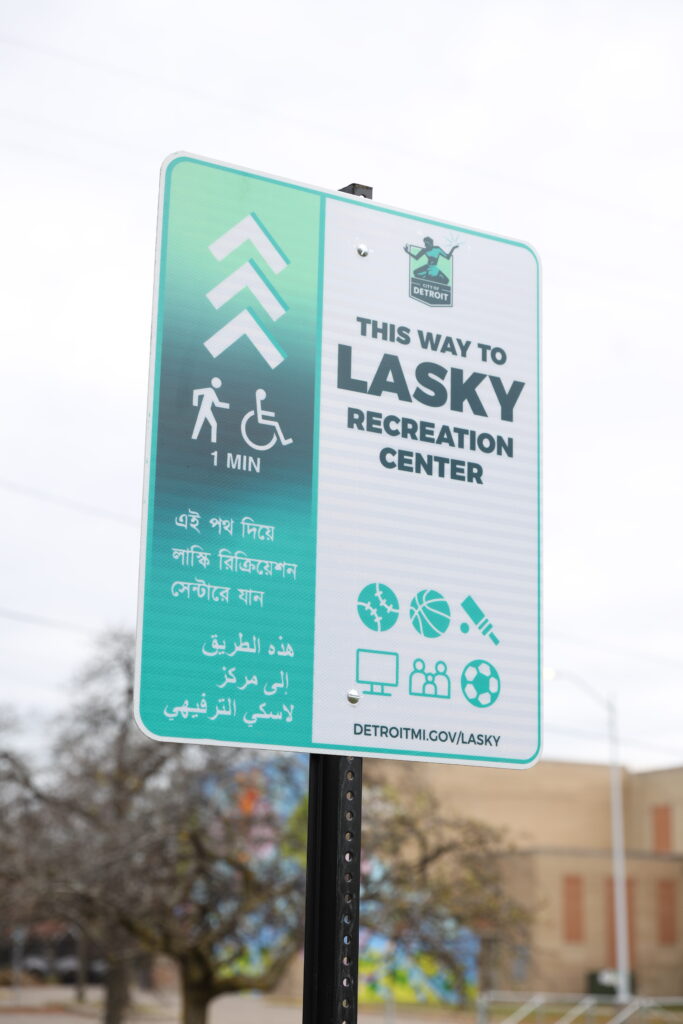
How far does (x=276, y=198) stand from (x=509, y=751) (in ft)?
3.85

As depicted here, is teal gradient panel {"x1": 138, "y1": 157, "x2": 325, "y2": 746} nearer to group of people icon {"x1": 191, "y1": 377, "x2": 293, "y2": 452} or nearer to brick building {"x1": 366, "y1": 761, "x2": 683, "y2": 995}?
group of people icon {"x1": 191, "y1": 377, "x2": 293, "y2": 452}

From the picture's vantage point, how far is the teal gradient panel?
2.51 m

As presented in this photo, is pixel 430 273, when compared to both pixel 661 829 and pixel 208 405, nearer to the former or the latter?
pixel 208 405

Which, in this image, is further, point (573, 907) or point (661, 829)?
point (661, 829)

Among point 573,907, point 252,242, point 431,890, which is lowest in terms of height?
point 573,907

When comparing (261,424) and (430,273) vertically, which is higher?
(430,273)

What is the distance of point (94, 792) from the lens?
21.1 meters

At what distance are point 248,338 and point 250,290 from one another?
10 centimetres

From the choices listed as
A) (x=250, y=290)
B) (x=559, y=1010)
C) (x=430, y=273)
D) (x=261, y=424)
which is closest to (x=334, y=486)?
(x=261, y=424)

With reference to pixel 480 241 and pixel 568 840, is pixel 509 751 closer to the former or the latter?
pixel 480 241

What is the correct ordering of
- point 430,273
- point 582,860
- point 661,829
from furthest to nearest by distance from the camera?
1. point 661,829
2. point 582,860
3. point 430,273

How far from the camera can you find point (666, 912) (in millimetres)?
46000

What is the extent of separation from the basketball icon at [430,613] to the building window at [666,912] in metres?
45.7

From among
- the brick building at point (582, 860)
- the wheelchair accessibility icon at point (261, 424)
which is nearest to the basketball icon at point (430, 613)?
the wheelchair accessibility icon at point (261, 424)
